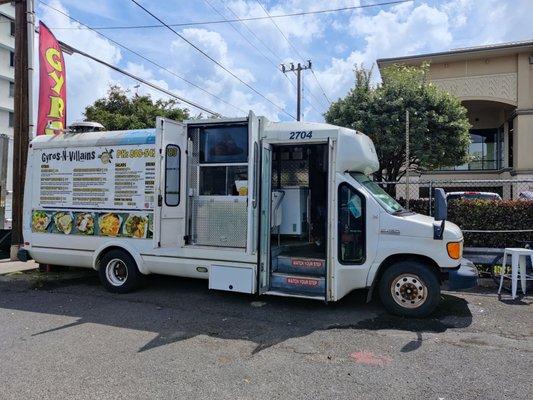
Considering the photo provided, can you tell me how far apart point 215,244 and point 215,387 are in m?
3.28

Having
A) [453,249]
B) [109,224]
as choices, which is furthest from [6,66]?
[453,249]

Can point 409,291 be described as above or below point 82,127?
below

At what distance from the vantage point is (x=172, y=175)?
730 centimetres

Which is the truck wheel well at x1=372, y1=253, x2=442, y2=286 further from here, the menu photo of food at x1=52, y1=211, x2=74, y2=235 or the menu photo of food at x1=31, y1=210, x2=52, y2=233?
the menu photo of food at x1=31, y1=210, x2=52, y2=233

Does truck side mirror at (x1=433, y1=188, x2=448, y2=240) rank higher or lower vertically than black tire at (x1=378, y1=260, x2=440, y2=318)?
higher

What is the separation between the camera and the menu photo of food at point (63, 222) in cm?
819

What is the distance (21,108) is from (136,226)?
5746 mm

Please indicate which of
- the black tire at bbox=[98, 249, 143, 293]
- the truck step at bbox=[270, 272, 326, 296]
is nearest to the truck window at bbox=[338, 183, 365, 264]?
the truck step at bbox=[270, 272, 326, 296]

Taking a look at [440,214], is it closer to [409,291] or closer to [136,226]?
[409,291]

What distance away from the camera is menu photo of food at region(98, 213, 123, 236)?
7.80 meters

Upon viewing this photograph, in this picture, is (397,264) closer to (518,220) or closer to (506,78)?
(518,220)

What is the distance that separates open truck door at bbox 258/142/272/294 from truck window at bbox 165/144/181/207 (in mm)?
1513

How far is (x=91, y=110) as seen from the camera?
24344mm

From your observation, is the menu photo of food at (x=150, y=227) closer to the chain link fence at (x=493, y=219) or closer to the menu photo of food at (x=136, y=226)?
the menu photo of food at (x=136, y=226)
